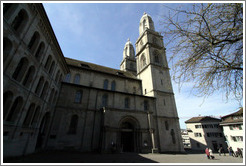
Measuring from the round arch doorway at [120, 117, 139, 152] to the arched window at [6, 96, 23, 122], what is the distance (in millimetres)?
12752

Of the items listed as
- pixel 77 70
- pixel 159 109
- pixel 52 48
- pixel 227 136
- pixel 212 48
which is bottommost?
pixel 227 136

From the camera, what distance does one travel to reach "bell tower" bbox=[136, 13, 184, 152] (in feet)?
68.1

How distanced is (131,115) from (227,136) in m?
30.1

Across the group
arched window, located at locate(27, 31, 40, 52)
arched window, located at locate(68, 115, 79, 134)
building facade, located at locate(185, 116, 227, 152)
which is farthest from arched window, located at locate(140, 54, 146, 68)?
building facade, located at locate(185, 116, 227, 152)

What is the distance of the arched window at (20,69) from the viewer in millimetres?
9195

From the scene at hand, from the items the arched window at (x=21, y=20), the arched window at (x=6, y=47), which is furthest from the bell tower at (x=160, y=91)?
the arched window at (x=6, y=47)

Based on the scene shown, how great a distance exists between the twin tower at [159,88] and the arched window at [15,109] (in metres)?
15.8

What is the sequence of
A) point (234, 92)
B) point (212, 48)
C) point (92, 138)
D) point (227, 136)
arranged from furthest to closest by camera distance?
point (227, 136) < point (92, 138) < point (234, 92) < point (212, 48)

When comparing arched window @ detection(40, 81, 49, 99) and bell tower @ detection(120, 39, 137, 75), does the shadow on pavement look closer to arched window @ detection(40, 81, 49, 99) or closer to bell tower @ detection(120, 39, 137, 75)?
arched window @ detection(40, 81, 49, 99)

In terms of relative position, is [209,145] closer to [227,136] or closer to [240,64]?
[227,136]

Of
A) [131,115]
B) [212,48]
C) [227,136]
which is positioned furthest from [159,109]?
[227,136]

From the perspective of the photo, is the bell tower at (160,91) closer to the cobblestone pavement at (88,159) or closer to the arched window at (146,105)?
the arched window at (146,105)

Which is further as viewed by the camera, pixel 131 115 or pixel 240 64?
pixel 131 115

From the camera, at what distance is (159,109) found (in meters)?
22.7
